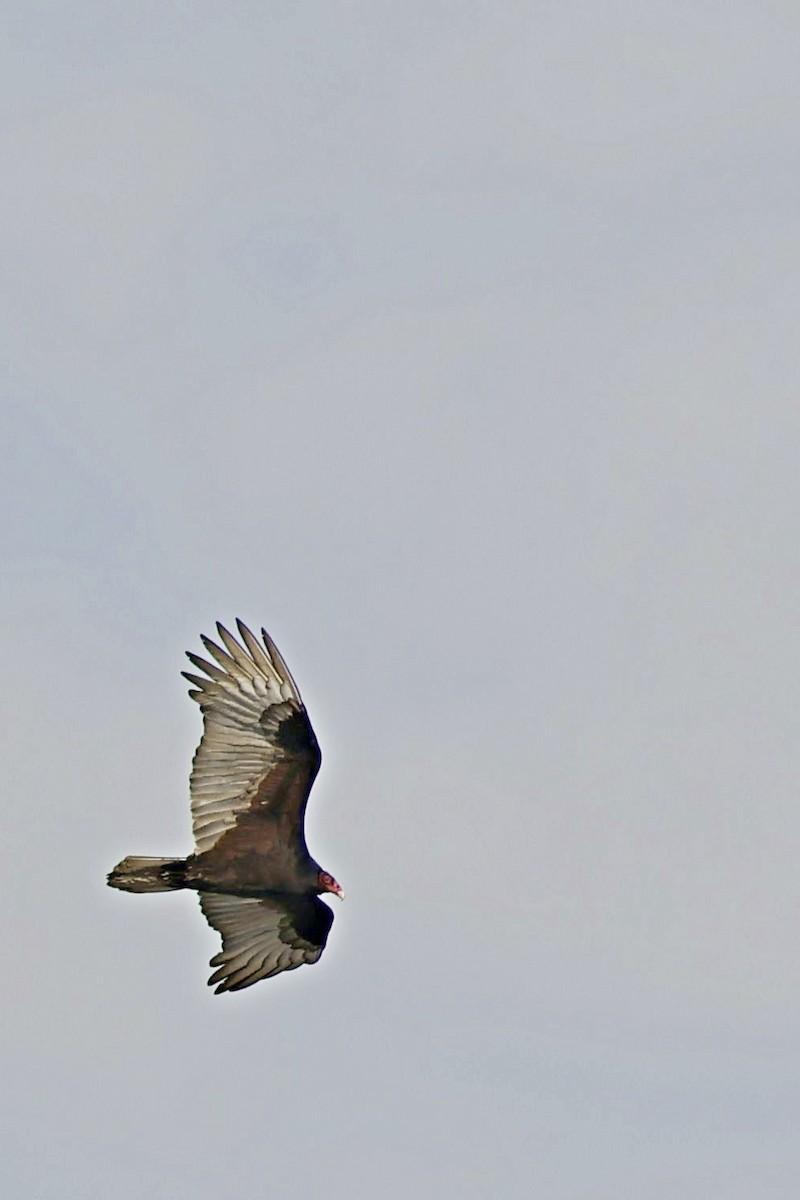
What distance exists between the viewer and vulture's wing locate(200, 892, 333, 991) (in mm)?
49625

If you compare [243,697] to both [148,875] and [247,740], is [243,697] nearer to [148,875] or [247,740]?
[247,740]

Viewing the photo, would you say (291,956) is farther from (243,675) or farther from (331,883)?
(243,675)

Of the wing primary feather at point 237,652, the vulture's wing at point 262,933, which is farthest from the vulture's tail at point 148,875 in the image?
the wing primary feather at point 237,652

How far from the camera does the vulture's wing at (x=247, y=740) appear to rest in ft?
158

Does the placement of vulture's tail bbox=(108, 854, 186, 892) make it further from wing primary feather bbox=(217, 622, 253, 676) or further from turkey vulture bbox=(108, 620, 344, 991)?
wing primary feather bbox=(217, 622, 253, 676)

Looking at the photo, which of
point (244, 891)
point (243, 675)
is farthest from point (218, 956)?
point (243, 675)

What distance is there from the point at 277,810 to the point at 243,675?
203cm

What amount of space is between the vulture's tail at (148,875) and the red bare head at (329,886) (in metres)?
2.07

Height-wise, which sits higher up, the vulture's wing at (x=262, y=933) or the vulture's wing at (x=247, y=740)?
the vulture's wing at (x=247, y=740)

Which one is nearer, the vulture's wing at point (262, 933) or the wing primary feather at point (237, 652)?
the wing primary feather at point (237, 652)

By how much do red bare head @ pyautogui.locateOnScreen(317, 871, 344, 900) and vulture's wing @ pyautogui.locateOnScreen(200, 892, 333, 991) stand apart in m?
0.21

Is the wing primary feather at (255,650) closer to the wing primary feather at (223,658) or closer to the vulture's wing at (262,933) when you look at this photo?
the wing primary feather at (223,658)

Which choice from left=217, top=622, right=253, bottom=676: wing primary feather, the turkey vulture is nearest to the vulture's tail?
the turkey vulture

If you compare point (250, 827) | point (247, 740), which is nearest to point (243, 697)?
point (247, 740)
